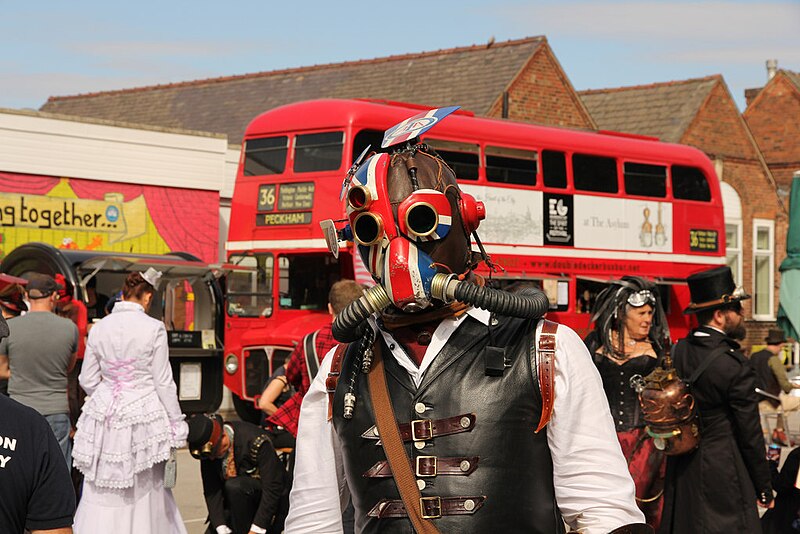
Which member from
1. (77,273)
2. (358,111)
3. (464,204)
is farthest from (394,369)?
(358,111)

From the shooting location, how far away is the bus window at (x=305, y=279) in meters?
17.5

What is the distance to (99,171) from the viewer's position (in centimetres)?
2192

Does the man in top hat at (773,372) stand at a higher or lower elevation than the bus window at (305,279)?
lower

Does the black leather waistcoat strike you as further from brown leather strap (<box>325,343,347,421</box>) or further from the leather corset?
the leather corset

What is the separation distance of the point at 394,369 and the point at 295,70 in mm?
31826

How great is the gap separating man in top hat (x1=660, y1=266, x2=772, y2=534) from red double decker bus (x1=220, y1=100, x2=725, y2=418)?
358 inches

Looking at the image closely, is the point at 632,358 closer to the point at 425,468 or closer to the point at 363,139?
the point at 425,468

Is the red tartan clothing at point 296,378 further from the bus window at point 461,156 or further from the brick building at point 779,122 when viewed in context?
the brick building at point 779,122

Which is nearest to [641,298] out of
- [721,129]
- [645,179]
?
[645,179]

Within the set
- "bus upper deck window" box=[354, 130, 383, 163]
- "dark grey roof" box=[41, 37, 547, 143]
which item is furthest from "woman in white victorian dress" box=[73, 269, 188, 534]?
"dark grey roof" box=[41, 37, 547, 143]

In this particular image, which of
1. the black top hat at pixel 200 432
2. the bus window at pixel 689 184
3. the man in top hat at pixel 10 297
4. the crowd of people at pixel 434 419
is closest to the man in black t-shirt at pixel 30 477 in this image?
the crowd of people at pixel 434 419

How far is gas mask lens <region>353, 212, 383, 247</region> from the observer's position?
10.0ft

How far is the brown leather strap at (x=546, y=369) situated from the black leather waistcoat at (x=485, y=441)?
0.03 m

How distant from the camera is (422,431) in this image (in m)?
2.97
